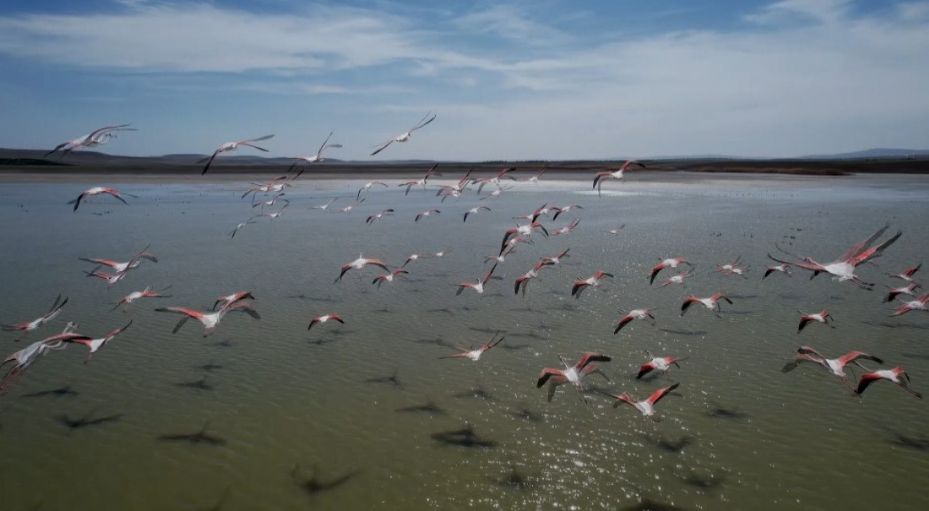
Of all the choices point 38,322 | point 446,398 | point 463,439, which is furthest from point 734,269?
point 38,322

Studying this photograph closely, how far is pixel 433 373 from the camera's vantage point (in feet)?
36.3

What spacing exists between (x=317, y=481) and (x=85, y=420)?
4.35 m

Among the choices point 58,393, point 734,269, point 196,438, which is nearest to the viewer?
point 196,438

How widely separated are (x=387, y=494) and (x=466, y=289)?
363 inches

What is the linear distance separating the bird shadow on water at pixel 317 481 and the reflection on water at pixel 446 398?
0.04 m

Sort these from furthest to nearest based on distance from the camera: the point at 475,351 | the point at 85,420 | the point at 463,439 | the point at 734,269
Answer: the point at 734,269 → the point at 475,351 → the point at 85,420 → the point at 463,439

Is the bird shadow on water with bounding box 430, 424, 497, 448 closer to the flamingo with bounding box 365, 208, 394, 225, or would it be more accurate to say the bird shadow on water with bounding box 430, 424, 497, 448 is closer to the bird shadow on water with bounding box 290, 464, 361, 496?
the bird shadow on water with bounding box 290, 464, 361, 496

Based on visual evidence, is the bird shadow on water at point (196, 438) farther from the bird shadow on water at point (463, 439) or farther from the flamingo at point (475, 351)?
the flamingo at point (475, 351)

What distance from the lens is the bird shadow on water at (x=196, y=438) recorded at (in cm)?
884

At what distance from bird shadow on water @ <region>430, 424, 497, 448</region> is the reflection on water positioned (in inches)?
1.5

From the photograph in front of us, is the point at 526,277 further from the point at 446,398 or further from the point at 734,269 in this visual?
the point at 734,269

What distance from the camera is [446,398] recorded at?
1006cm

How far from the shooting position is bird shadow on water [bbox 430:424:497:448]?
8625 mm

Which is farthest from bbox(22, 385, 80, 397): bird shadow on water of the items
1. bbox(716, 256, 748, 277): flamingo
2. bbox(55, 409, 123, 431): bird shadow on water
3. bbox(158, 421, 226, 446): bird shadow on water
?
bbox(716, 256, 748, 277): flamingo
